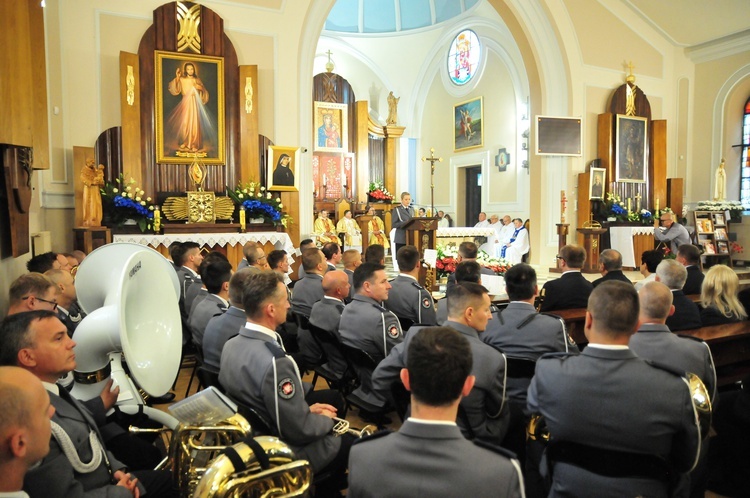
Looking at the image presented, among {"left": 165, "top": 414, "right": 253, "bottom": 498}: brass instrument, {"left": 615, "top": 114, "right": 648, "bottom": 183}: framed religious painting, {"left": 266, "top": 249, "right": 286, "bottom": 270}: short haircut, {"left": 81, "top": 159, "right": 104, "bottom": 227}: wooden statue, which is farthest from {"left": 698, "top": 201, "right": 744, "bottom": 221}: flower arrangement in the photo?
{"left": 165, "top": 414, "right": 253, "bottom": 498}: brass instrument

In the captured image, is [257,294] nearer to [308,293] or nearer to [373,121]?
[308,293]

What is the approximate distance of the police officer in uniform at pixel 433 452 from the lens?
51.1 inches

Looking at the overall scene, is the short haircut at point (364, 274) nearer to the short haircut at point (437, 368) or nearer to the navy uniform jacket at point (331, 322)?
the navy uniform jacket at point (331, 322)

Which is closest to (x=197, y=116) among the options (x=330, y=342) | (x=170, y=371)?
(x=330, y=342)

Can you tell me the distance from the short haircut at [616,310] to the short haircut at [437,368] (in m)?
0.76

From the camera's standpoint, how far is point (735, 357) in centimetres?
400

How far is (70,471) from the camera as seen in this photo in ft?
5.30

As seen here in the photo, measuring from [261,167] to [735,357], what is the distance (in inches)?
300

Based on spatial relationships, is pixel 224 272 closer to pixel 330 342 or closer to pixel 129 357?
pixel 330 342

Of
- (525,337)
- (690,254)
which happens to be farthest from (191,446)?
(690,254)

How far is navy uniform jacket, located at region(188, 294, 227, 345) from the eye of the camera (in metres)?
3.57

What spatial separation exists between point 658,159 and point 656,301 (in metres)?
12.6

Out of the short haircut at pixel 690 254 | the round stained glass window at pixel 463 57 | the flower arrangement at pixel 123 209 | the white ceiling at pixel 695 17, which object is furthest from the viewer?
the round stained glass window at pixel 463 57

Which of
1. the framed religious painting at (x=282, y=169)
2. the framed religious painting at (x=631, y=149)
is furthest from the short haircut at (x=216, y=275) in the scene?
the framed religious painting at (x=631, y=149)
